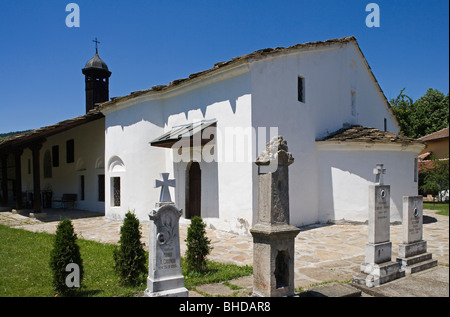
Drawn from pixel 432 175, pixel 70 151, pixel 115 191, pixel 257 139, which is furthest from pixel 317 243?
pixel 70 151

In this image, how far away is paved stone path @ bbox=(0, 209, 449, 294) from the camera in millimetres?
6111

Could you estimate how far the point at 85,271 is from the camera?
6242mm

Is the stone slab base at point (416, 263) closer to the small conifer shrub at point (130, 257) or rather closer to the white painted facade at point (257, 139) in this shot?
the white painted facade at point (257, 139)

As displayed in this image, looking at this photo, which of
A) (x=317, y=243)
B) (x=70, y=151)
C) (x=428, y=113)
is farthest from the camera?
(x=428, y=113)

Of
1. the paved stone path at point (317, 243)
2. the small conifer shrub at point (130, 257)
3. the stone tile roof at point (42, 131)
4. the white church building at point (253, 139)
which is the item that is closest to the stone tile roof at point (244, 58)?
the white church building at point (253, 139)

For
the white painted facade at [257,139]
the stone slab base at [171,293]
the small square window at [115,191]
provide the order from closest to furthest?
the stone slab base at [171,293] → the white painted facade at [257,139] → the small square window at [115,191]

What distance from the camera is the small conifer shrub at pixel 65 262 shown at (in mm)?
4887

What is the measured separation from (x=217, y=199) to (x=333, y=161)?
4511 mm

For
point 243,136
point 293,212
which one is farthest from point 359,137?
point 243,136

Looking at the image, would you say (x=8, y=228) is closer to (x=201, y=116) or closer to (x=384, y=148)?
(x=201, y=116)

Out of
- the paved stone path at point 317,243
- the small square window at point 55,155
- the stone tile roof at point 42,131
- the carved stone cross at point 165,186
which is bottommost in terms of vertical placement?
the paved stone path at point 317,243

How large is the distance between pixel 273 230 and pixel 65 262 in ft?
10.5

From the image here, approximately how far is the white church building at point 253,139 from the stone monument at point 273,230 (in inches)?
201

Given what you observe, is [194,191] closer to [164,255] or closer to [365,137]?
[365,137]
